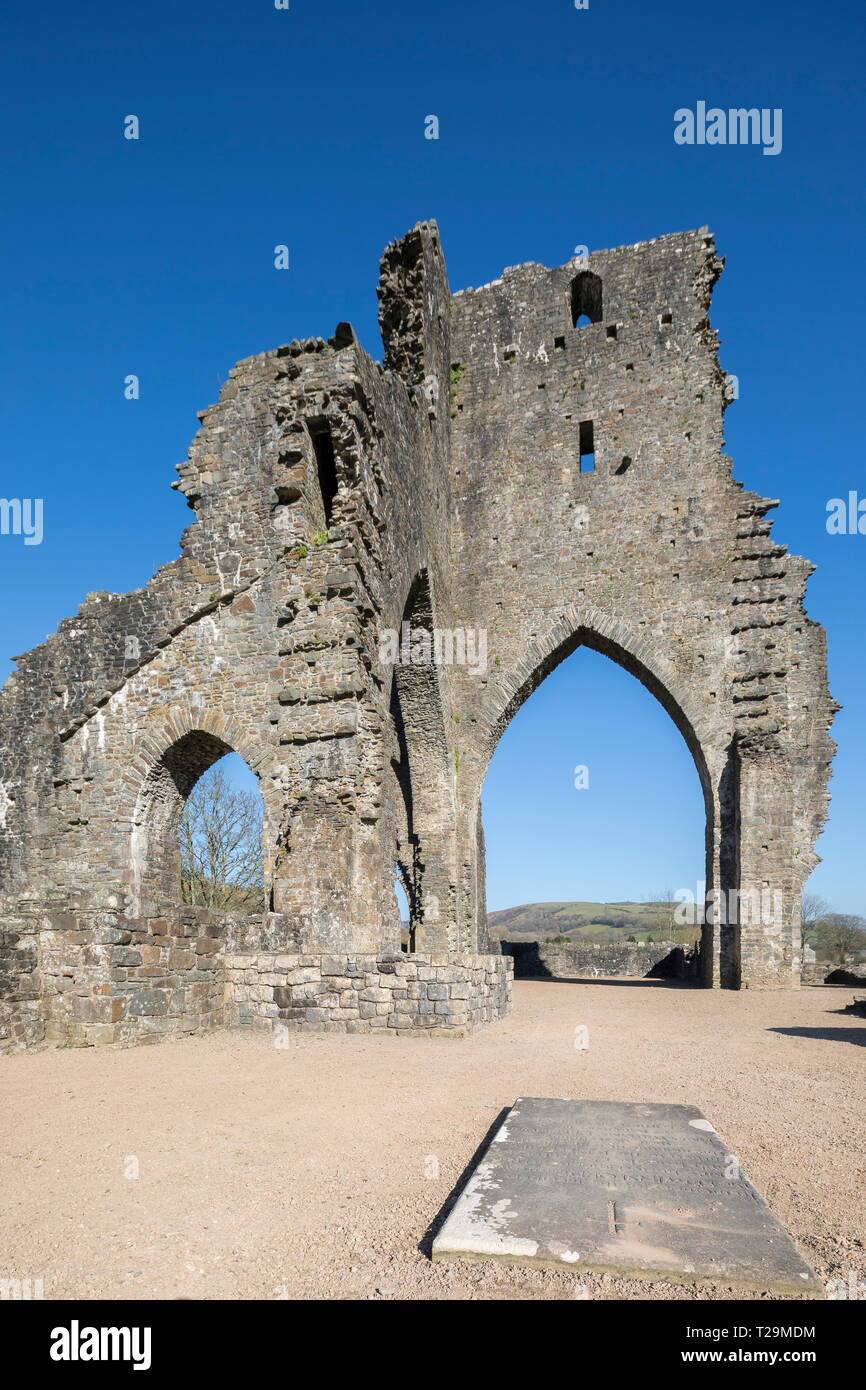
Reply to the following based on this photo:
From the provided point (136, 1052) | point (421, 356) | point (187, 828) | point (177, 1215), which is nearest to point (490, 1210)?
point (177, 1215)

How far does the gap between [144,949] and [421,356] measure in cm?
1260

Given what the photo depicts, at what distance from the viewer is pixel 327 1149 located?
353 centimetres

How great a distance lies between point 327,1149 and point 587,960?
1832 cm

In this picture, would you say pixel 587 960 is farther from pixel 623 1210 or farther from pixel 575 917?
pixel 575 917

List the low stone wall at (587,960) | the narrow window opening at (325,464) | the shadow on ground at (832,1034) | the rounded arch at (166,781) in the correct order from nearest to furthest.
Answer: the shadow on ground at (832,1034), the rounded arch at (166,781), the narrow window opening at (325,464), the low stone wall at (587,960)

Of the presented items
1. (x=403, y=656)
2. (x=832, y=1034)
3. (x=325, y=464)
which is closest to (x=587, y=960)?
(x=403, y=656)

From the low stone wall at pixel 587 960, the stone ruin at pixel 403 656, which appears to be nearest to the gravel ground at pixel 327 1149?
the stone ruin at pixel 403 656

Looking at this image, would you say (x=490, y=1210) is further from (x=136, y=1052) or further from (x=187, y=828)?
(x=187, y=828)

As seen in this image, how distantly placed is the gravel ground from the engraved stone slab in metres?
0.06

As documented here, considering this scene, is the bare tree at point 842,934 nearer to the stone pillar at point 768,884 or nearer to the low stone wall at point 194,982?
the stone pillar at point 768,884

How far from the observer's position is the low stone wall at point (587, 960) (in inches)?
798

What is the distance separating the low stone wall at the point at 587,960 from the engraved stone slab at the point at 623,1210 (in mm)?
17123

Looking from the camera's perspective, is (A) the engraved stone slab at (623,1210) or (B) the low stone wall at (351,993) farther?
(B) the low stone wall at (351,993)

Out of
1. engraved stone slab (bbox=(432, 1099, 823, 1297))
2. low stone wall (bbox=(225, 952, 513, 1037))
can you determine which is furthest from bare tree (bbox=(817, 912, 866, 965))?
engraved stone slab (bbox=(432, 1099, 823, 1297))
